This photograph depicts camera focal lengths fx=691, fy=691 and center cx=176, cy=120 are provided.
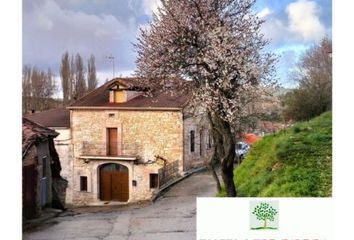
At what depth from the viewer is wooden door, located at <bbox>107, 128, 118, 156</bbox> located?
13.0ft

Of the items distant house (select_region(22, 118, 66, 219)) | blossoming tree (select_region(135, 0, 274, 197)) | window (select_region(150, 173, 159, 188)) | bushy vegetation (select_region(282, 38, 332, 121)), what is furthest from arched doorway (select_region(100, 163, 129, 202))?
bushy vegetation (select_region(282, 38, 332, 121))

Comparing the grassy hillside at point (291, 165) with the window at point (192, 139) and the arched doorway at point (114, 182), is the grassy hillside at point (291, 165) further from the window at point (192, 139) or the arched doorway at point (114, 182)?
the arched doorway at point (114, 182)

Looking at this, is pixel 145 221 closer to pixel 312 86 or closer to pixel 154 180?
pixel 154 180

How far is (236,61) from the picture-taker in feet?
12.9

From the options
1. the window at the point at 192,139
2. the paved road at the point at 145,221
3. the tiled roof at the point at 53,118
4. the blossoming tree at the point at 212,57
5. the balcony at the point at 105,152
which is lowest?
the paved road at the point at 145,221

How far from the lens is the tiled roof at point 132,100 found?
393 centimetres

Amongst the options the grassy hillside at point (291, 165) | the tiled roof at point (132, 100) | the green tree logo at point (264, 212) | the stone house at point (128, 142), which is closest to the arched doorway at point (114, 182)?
the stone house at point (128, 142)

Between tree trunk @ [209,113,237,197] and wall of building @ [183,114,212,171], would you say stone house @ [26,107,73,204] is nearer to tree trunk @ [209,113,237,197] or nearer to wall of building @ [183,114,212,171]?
wall of building @ [183,114,212,171]

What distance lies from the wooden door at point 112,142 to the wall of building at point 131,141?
0.02m

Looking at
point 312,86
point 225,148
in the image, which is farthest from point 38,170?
point 312,86

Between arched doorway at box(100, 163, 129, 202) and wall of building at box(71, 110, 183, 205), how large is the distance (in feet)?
0.08

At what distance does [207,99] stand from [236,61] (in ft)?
0.89

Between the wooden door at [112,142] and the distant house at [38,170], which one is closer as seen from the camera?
the distant house at [38,170]

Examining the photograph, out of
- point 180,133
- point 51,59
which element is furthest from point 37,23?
point 180,133
